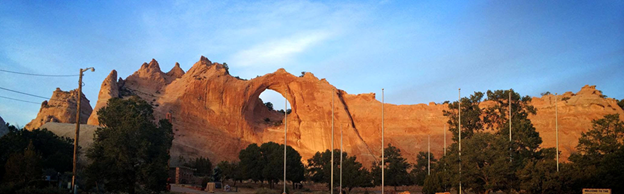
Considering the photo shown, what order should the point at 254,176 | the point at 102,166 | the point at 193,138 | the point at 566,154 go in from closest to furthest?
the point at 102,166, the point at 254,176, the point at 566,154, the point at 193,138

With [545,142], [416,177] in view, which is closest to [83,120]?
[416,177]

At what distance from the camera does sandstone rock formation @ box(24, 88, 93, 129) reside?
94.8 metres

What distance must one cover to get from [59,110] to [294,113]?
43.9 m

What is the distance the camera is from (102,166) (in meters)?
36.7

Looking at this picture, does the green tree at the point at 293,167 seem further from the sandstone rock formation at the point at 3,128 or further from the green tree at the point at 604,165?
the sandstone rock formation at the point at 3,128

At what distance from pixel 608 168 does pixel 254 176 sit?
130ft

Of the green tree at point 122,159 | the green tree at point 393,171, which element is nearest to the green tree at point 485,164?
the green tree at point 393,171

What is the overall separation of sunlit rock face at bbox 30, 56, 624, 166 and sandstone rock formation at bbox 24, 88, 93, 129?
12.5 metres

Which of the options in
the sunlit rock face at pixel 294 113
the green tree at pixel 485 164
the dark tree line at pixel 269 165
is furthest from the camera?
the sunlit rock face at pixel 294 113

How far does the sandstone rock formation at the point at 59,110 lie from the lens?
94.8 meters

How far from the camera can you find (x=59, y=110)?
96000 millimetres

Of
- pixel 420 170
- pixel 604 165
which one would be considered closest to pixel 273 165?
pixel 420 170

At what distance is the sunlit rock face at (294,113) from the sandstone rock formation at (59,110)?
1254 centimetres

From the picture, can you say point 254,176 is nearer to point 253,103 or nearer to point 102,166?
point 102,166
